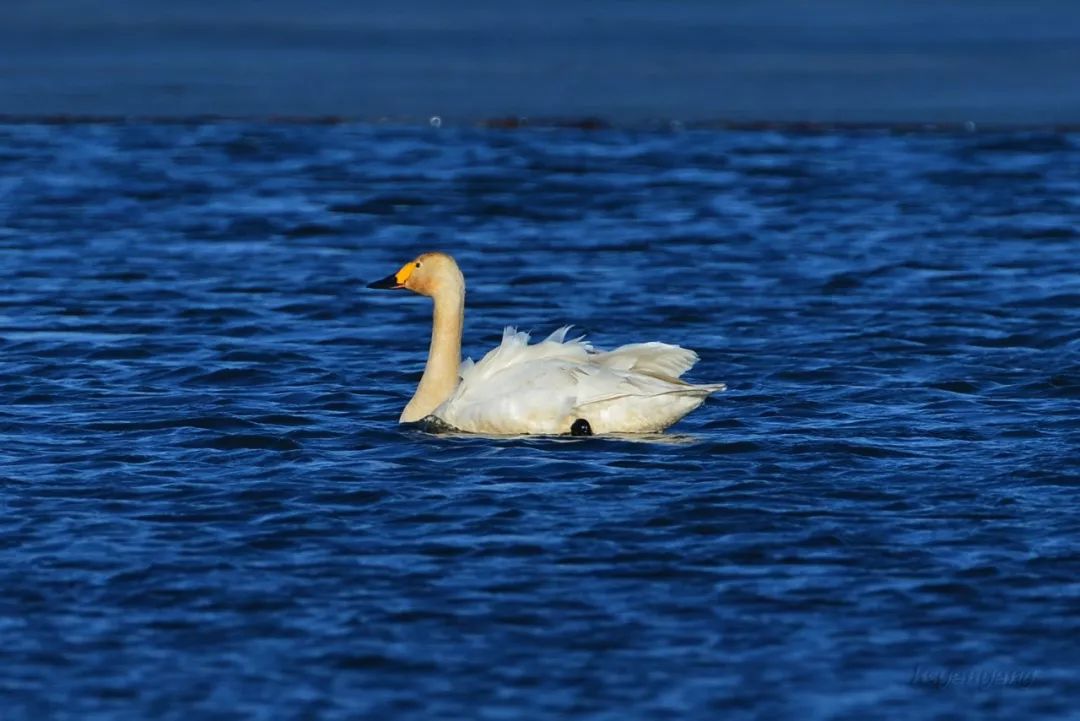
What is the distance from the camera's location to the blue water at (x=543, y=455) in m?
7.15

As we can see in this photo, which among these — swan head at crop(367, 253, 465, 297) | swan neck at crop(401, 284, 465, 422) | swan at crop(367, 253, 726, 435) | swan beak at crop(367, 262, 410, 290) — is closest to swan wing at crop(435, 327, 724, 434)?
swan at crop(367, 253, 726, 435)

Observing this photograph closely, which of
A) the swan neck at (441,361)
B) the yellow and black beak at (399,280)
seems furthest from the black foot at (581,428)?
the yellow and black beak at (399,280)

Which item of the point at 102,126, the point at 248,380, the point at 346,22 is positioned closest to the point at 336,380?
the point at 248,380

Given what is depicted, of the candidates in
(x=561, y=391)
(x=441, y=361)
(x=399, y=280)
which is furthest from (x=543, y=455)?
(x=399, y=280)

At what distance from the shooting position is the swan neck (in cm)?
1101

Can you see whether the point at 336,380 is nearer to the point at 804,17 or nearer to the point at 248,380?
the point at 248,380

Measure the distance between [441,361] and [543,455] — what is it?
3.72 ft

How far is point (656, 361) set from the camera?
35.4 ft

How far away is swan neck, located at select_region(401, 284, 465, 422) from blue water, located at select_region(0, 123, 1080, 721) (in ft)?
0.62

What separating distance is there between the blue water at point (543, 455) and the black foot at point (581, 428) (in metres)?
0.18

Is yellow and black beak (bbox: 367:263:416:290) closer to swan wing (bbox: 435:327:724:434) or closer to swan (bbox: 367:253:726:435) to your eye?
swan (bbox: 367:253:726:435)

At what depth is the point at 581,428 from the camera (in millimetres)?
10641

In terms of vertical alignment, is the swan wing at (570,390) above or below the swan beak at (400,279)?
below

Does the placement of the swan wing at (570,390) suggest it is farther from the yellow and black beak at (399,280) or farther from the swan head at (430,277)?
the yellow and black beak at (399,280)
